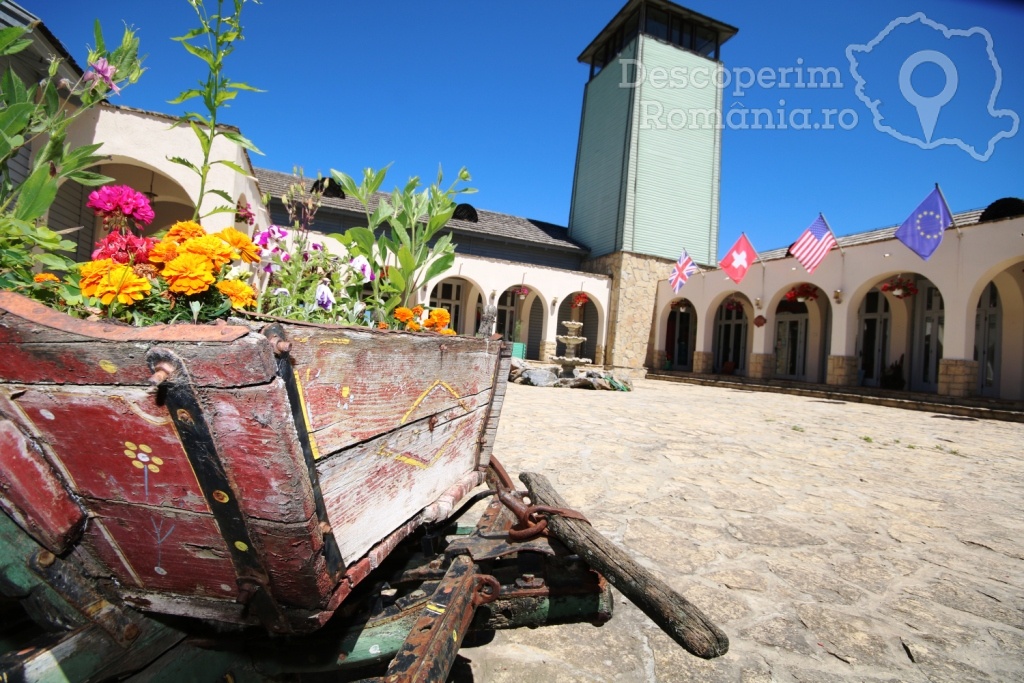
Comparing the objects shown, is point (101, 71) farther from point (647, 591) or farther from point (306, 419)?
point (647, 591)

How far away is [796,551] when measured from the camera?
2812 millimetres

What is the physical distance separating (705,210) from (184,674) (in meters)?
21.3

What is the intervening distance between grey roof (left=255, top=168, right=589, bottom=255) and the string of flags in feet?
18.4

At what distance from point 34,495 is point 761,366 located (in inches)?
668

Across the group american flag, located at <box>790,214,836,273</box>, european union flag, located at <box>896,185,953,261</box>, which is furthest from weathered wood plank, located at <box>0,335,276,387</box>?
american flag, located at <box>790,214,836,273</box>

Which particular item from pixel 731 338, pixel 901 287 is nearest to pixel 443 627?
pixel 901 287

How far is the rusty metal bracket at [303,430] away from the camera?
0.83 metres

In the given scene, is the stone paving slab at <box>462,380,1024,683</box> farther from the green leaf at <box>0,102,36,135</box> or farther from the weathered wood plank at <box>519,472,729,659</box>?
the green leaf at <box>0,102,36,135</box>

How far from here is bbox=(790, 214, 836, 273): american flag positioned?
12.5 metres

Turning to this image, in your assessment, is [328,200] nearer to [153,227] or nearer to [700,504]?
[153,227]

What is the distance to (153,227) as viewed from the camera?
11727 mm

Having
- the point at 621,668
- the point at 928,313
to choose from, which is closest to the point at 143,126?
the point at 621,668

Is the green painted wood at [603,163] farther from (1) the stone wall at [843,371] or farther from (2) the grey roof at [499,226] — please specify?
(1) the stone wall at [843,371]

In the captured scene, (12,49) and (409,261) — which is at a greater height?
(12,49)
